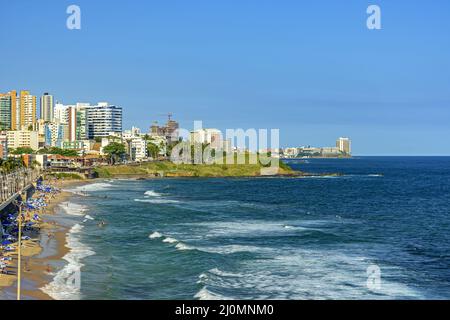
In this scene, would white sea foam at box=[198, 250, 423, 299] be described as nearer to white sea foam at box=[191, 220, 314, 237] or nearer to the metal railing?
white sea foam at box=[191, 220, 314, 237]

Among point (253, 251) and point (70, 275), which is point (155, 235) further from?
point (70, 275)

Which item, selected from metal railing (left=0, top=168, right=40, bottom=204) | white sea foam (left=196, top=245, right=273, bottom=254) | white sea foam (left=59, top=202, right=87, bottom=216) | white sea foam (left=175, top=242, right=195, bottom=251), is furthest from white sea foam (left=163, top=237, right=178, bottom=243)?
white sea foam (left=59, top=202, right=87, bottom=216)

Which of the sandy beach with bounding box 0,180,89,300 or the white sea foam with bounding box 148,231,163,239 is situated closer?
the sandy beach with bounding box 0,180,89,300

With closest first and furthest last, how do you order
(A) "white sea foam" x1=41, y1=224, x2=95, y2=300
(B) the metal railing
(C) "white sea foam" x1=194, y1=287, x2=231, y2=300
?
(C) "white sea foam" x1=194, y1=287, x2=231, y2=300 < (A) "white sea foam" x1=41, y1=224, x2=95, y2=300 < (B) the metal railing

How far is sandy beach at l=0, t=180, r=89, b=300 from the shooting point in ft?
119

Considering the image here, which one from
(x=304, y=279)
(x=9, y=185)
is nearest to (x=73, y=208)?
(x=9, y=185)

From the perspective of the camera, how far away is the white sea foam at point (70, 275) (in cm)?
3588

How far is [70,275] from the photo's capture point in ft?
137

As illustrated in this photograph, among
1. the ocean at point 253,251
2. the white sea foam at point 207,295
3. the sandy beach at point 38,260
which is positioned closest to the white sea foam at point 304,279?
the ocean at point 253,251

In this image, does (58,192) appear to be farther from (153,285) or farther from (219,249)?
(153,285)

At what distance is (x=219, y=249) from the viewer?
5297 centimetres

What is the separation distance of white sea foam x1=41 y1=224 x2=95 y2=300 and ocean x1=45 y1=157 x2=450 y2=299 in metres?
0.08

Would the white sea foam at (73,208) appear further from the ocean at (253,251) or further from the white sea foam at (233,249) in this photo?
the white sea foam at (233,249)

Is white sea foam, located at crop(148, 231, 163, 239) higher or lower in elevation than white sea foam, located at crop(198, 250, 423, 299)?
higher
